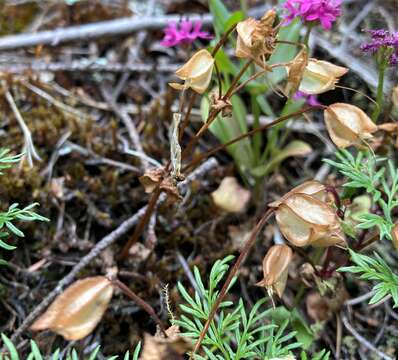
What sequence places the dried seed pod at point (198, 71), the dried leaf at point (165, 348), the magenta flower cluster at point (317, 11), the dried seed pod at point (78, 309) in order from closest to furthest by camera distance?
the dried leaf at point (165, 348) < the dried seed pod at point (78, 309) < the dried seed pod at point (198, 71) < the magenta flower cluster at point (317, 11)

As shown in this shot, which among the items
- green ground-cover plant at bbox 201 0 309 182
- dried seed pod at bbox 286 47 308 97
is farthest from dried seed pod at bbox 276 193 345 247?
green ground-cover plant at bbox 201 0 309 182

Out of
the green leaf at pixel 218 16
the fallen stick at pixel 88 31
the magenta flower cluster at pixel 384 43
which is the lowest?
the fallen stick at pixel 88 31

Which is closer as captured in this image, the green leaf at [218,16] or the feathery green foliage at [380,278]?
the feathery green foliage at [380,278]

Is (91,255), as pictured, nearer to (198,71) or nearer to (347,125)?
(198,71)

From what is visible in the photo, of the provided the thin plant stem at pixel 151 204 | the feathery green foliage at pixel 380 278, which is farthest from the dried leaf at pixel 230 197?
the feathery green foliage at pixel 380 278

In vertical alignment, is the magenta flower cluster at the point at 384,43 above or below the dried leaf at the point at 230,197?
above

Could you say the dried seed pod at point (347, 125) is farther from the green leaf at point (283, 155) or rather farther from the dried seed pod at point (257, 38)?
the green leaf at point (283, 155)

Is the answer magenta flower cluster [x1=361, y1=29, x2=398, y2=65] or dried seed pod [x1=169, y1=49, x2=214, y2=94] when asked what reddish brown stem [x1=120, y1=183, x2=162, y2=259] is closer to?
dried seed pod [x1=169, y1=49, x2=214, y2=94]
